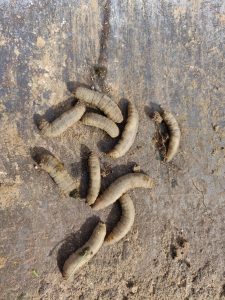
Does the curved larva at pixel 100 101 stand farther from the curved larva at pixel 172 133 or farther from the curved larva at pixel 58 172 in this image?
the curved larva at pixel 58 172

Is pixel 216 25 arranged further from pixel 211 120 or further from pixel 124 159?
pixel 124 159

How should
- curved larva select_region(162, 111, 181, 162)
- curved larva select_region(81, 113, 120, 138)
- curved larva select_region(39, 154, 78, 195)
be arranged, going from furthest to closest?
curved larva select_region(162, 111, 181, 162)
curved larva select_region(81, 113, 120, 138)
curved larva select_region(39, 154, 78, 195)

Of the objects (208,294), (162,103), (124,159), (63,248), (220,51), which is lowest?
(208,294)

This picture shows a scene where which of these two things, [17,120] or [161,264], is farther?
[161,264]

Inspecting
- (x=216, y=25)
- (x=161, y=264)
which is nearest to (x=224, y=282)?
(x=161, y=264)

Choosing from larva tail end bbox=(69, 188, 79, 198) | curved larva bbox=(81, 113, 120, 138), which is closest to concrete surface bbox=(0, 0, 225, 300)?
larva tail end bbox=(69, 188, 79, 198)

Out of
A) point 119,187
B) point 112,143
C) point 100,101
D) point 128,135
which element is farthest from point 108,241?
point 100,101

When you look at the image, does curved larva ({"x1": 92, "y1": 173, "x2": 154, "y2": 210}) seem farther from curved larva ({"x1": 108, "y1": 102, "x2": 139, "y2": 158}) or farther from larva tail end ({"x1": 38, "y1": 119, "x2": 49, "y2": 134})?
larva tail end ({"x1": 38, "y1": 119, "x2": 49, "y2": 134})
